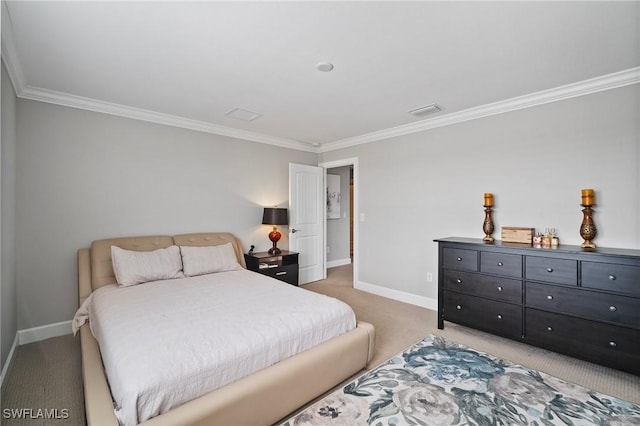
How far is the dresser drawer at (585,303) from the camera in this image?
2.24 metres

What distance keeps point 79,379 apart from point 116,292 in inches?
27.2

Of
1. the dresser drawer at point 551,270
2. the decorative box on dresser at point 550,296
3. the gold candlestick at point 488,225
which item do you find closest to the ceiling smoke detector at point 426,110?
the gold candlestick at point 488,225

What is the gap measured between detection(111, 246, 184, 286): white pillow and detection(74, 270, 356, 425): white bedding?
0.16 m

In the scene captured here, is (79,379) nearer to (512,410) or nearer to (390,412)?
(390,412)

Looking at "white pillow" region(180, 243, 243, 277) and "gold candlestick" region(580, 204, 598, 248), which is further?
"white pillow" region(180, 243, 243, 277)

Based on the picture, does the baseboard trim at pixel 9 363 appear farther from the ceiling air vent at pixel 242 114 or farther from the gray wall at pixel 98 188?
the ceiling air vent at pixel 242 114

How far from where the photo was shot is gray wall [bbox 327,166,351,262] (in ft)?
21.6

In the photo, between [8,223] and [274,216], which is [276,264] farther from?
[8,223]

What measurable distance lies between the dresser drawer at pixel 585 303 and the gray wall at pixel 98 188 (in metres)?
3.60

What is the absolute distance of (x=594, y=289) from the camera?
2.37 meters

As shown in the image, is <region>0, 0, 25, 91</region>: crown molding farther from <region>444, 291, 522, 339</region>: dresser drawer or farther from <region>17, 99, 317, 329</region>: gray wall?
<region>444, 291, 522, 339</region>: dresser drawer

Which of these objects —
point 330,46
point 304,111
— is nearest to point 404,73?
point 330,46

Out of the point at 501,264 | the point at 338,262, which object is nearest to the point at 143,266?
the point at 501,264

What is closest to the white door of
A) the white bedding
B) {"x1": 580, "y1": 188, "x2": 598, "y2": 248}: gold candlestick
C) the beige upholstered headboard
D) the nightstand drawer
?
the nightstand drawer
